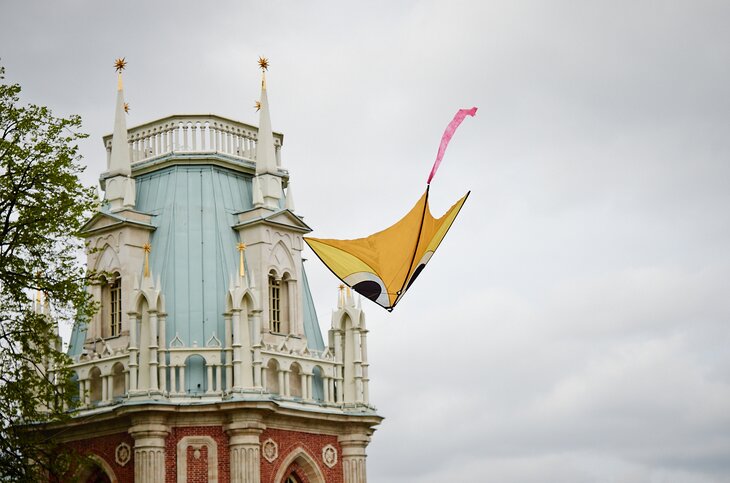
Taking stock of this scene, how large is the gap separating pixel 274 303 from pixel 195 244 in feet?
11.7

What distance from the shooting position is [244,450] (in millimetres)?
40688

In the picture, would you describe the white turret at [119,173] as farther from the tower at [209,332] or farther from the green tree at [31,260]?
the green tree at [31,260]

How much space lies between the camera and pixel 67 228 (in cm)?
3175

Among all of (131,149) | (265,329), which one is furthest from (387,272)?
(131,149)

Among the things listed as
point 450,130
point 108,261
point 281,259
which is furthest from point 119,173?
point 450,130

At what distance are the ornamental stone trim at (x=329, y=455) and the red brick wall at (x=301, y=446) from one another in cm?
11

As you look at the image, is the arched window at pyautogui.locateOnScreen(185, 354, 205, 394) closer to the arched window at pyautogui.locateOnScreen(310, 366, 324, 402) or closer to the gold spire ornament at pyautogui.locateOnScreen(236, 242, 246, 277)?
the gold spire ornament at pyautogui.locateOnScreen(236, 242, 246, 277)

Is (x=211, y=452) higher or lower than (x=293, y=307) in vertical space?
lower

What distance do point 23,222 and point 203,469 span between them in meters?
13.0

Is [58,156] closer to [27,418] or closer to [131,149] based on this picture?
[27,418]

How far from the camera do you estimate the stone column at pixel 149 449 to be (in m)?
40.1

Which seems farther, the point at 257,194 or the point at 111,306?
the point at 257,194

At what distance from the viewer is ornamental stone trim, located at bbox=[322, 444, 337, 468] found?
43609 millimetres

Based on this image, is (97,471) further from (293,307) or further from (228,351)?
(293,307)
